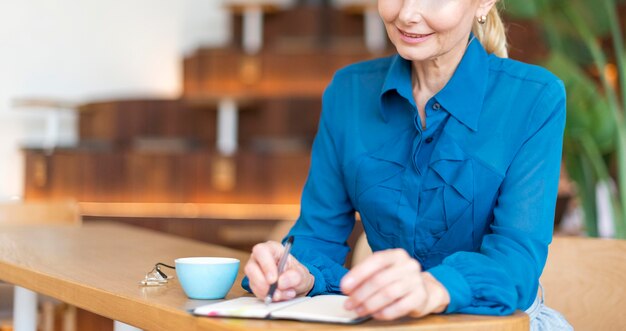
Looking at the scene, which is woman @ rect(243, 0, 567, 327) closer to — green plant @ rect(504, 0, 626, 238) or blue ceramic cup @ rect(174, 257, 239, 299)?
blue ceramic cup @ rect(174, 257, 239, 299)

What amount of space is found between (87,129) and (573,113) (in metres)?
3.55

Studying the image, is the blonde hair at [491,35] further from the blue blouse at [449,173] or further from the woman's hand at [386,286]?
the woman's hand at [386,286]

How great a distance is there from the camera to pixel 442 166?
1.22 meters

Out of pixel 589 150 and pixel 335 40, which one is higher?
pixel 335 40

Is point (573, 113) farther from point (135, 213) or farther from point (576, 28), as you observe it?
point (135, 213)

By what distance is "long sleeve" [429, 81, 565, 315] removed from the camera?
101cm

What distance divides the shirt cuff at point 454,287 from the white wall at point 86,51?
5129mm

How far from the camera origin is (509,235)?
112 centimetres

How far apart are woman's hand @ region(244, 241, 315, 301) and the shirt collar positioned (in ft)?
1.05

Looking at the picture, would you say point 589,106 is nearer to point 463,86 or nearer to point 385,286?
point 463,86

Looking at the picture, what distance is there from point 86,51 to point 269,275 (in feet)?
18.5

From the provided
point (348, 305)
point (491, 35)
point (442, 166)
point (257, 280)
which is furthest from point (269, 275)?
point (491, 35)

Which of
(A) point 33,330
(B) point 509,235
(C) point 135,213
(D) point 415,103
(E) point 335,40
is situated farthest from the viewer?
(E) point 335,40

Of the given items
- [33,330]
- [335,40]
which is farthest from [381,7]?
[335,40]
